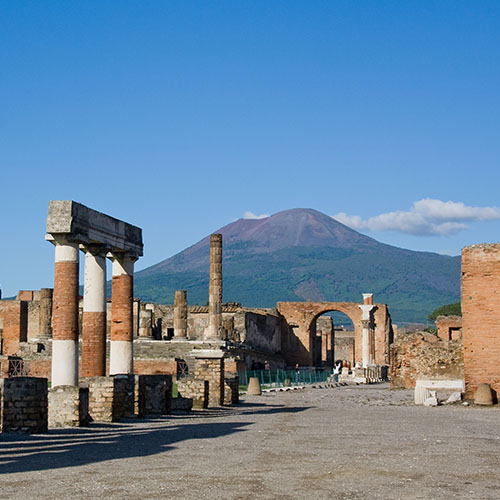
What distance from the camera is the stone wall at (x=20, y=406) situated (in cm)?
1478

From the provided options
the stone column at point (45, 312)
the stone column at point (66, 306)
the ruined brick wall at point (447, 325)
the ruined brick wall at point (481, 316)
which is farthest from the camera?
the stone column at point (45, 312)

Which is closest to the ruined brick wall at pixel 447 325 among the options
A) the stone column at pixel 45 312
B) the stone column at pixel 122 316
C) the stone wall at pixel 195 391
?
the stone column at pixel 45 312

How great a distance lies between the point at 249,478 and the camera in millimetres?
9289

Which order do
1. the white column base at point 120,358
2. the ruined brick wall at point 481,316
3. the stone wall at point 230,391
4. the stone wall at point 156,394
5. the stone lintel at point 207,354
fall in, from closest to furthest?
the stone wall at point 156,394, the white column base at point 120,358, the ruined brick wall at point 481,316, the stone lintel at point 207,354, the stone wall at point 230,391

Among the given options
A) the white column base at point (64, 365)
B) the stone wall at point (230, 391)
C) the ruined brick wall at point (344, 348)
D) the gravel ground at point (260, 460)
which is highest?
the ruined brick wall at point (344, 348)

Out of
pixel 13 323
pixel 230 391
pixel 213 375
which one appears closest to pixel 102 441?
pixel 213 375

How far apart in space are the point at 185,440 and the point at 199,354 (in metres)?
10.1

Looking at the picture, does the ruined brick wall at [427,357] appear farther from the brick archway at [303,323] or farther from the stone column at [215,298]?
the brick archway at [303,323]

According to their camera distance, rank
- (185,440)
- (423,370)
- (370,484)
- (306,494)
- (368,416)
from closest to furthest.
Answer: (306,494) < (370,484) < (185,440) < (368,416) < (423,370)

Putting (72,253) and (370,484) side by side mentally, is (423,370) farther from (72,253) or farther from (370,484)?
(370,484)

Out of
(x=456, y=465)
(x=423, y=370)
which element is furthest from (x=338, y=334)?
(x=456, y=465)

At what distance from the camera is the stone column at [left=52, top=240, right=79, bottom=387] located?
18.0 meters

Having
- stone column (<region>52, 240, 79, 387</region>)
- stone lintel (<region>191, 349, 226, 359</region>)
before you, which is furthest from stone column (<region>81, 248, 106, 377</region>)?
stone lintel (<region>191, 349, 226, 359</region>)

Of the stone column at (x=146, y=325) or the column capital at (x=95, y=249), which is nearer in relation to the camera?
the column capital at (x=95, y=249)
